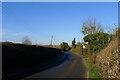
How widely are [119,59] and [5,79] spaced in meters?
8.25

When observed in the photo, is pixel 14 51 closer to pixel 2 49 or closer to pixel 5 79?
pixel 2 49

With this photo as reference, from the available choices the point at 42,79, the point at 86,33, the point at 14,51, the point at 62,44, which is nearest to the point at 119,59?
the point at 42,79

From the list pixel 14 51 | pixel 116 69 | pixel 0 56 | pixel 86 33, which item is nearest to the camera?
pixel 116 69

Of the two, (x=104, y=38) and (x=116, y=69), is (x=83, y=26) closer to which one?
(x=104, y=38)

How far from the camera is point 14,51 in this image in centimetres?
1844

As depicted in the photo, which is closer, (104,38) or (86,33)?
(104,38)

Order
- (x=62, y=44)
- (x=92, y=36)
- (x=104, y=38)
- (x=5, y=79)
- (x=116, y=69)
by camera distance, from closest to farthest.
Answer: (x=116, y=69), (x=5, y=79), (x=104, y=38), (x=92, y=36), (x=62, y=44)

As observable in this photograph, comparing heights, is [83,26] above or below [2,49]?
above

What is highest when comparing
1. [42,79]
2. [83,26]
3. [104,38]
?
[83,26]

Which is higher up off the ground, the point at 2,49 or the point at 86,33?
the point at 86,33

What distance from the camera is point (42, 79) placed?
490 inches

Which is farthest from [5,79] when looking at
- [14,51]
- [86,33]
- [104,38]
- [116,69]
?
[86,33]

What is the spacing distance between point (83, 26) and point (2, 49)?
2516 centimetres

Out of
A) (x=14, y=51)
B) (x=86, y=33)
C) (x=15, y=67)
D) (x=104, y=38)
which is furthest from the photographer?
(x=86, y=33)
